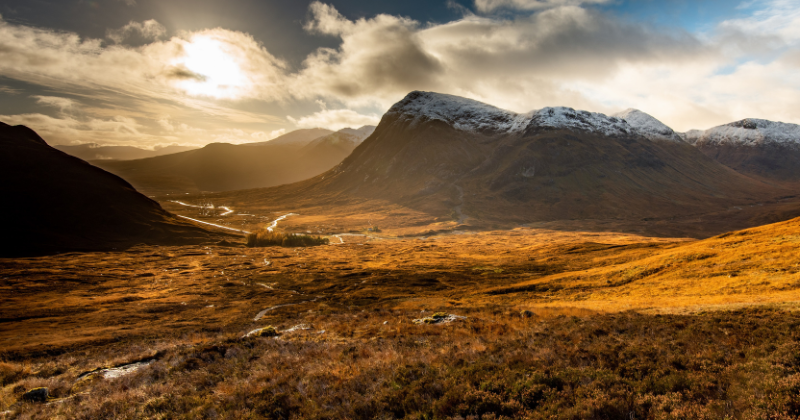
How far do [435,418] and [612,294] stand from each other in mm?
35377

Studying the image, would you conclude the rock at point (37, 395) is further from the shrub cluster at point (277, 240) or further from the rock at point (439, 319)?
the shrub cluster at point (277, 240)

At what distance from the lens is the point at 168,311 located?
41781mm

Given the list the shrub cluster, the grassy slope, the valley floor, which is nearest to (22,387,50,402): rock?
the valley floor

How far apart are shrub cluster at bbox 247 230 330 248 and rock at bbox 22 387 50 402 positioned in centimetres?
10766

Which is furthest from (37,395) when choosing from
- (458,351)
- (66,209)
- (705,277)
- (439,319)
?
(66,209)

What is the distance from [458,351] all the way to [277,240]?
381 ft

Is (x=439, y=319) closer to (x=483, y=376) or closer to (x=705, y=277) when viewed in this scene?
(x=483, y=376)

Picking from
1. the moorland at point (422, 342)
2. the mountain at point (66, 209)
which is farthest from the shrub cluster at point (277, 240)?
the moorland at point (422, 342)

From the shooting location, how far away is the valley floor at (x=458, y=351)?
1019cm

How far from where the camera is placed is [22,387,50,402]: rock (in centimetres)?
1333

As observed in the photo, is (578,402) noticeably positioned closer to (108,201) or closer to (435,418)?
(435,418)

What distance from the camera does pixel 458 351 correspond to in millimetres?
15844

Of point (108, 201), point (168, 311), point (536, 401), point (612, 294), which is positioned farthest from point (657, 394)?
point (108, 201)

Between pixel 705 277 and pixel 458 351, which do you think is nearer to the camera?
pixel 458 351
